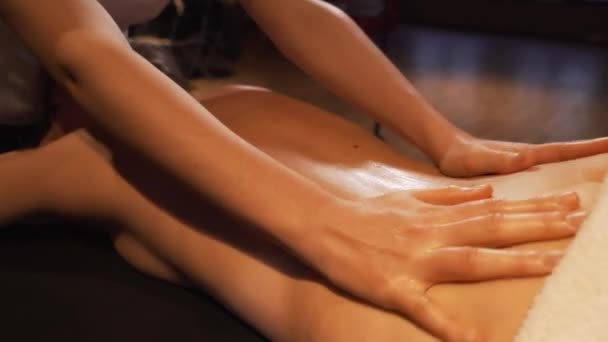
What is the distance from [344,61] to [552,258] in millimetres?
517

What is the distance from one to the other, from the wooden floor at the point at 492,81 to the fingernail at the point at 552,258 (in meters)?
1.37

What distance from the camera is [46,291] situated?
852 mm

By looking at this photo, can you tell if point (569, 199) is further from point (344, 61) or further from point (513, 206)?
point (344, 61)

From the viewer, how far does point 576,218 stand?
651mm

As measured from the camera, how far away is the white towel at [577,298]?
1.82 ft

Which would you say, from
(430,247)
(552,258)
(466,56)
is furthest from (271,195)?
(466,56)

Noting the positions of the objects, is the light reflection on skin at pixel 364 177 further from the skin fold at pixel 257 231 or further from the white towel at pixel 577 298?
the white towel at pixel 577 298

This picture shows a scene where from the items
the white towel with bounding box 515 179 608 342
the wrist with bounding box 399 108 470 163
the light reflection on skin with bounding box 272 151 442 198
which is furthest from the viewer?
the wrist with bounding box 399 108 470 163

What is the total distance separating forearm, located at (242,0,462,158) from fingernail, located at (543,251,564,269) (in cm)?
39

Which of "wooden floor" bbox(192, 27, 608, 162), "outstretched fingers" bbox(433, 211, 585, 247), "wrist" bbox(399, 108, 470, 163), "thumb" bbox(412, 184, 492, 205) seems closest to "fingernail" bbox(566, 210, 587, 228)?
"outstretched fingers" bbox(433, 211, 585, 247)

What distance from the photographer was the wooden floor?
2459 mm

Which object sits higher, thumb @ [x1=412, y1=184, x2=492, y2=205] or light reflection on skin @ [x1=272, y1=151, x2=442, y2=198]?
thumb @ [x1=412, y1=184, x2=492, y2=205]

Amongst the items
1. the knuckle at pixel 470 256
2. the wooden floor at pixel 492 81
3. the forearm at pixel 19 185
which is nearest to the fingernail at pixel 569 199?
the knuckle at pixel 470 256

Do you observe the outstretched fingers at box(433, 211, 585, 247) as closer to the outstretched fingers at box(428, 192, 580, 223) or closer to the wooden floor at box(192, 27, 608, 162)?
the outstretched fingers at box(428, 192, 580, 223)
